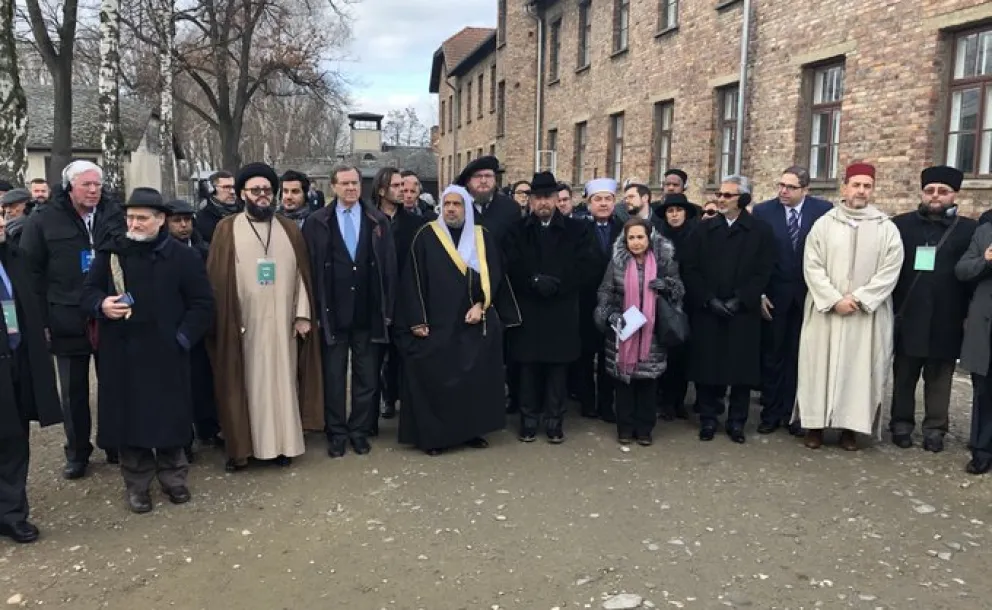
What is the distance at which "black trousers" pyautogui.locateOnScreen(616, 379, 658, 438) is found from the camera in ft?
18.6

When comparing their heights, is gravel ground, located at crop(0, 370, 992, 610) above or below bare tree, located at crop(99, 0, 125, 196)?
below

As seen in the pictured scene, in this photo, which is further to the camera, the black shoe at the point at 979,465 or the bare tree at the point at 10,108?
the bare tree at the point at 10,108

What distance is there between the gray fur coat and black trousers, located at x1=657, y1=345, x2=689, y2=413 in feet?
2.03

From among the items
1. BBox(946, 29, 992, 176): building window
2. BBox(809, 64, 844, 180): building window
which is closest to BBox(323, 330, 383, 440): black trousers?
BBox(946, 29, 992, 176): building window

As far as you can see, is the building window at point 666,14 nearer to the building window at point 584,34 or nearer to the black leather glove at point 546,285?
the building window at point 584,34

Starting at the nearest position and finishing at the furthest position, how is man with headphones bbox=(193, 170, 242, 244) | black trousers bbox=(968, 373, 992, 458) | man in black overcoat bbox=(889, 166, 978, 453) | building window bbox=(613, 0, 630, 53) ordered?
black trousers bbox=(968, 373, 992, 458) < man in black overcoat bbox=(889, 166, 978, 453) < man with headphones bbox=(193, 170, 242, 244) < building window bbox=(613, 0, 630, 53)

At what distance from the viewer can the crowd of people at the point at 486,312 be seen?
15.5 feet

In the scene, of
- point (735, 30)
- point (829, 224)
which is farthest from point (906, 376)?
point (735, 30)

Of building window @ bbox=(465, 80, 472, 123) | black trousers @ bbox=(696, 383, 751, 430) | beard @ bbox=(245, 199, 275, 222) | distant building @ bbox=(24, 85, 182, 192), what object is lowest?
black trousers @ bbox=(696, 383, 751, 430)

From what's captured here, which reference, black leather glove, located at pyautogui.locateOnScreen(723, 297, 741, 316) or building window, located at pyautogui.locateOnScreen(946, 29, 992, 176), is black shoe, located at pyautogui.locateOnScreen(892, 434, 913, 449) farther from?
building window, located at pyautogui.locateOnScreen(946, 29, 992, 176)

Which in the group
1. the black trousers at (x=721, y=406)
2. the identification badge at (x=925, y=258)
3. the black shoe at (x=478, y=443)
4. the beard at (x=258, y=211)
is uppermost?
the beard at (x=258, y=211)

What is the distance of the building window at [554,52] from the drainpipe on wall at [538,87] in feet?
1.56

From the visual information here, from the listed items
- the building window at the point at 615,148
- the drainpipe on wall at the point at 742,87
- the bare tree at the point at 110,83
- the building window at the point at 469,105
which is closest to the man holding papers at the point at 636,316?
the drainpipe on wall at the point at 742,87

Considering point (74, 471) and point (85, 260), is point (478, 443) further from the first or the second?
point (85, 260)
